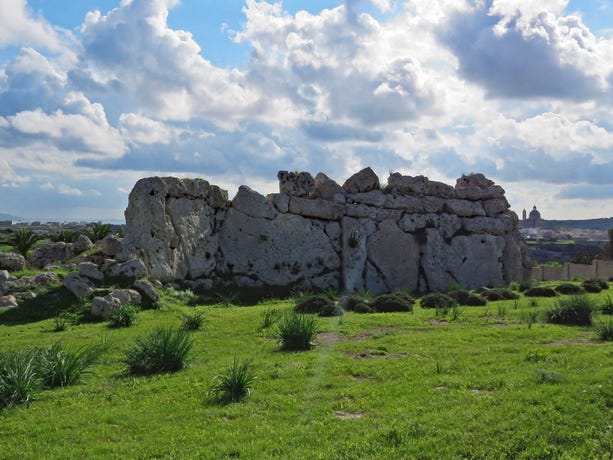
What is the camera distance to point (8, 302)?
20672 mm

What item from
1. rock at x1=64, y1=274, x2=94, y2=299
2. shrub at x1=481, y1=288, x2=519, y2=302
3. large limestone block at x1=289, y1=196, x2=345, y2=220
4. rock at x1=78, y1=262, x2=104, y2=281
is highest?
large limestone block at x1=289, y1=196, x2=345, y2=220

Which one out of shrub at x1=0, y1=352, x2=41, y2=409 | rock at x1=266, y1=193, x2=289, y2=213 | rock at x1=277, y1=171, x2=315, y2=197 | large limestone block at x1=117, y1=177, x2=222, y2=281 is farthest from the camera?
rock at x1=277, y1=171, x2=315, y2=197

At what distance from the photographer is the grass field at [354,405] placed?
7938mm

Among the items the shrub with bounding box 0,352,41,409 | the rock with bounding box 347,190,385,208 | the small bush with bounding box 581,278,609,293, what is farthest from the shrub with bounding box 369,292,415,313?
the shrub with bounding box 0,352,41,409

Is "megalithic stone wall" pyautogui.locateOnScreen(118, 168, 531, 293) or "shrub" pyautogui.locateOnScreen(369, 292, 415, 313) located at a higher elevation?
"megalithic stone wall" pyautogui.locateOnScreen(118, 168, 531, 293)

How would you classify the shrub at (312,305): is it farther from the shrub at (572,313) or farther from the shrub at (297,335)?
the shrub at (572,313)

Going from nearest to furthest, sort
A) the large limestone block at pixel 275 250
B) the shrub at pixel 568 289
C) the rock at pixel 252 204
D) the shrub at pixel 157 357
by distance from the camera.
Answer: the shrub at pixel 157 357
the shrub at pixel 568 289
the large limestone block at pixel 275 250
the rock at pixel 252 204

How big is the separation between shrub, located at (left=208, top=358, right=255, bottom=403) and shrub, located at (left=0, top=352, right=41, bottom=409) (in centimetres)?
339

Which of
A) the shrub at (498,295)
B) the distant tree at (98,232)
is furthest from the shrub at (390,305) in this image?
the distant tree at (98,232)

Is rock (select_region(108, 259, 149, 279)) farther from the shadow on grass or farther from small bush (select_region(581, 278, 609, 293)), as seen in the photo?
small bush (select_region(581, 278, 609, 293))

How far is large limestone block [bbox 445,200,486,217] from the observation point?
118 ft

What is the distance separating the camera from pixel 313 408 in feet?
31.4

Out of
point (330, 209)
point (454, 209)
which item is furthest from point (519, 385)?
point (454, 209)

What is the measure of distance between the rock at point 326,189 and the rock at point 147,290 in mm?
13229
